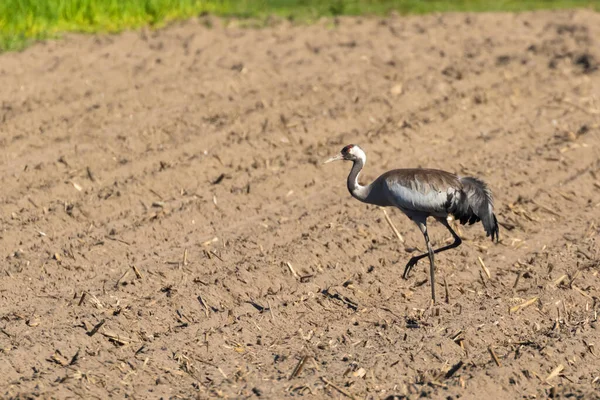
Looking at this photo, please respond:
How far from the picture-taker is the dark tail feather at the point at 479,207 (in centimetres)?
900

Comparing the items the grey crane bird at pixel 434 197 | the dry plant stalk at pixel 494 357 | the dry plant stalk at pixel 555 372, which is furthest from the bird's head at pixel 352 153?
the dry plant stalk at pixel 555 372

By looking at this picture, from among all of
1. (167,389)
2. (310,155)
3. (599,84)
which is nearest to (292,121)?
(310,155)

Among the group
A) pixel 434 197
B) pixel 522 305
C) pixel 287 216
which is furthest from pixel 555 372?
pixel 287 216

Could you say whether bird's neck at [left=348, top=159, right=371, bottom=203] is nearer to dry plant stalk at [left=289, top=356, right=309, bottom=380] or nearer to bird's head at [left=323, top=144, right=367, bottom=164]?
bird's head at [left=323, top=144, right=367, bottom=164]

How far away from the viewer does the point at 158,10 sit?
51.1 ft

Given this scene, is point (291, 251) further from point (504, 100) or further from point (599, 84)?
point (599, 84)

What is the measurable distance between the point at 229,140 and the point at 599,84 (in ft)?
15.8

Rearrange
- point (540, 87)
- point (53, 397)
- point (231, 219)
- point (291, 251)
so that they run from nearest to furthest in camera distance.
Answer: point (53, 397)
point (291, 251)
point (231, 219)
point (540, 87)

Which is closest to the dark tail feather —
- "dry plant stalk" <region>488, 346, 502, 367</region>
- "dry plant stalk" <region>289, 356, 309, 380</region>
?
"dry plant stalk" <region>488, 346, 502, 367</region>

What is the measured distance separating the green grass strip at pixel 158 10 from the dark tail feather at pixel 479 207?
6.85 m

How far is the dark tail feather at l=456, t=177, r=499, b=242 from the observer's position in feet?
29.5

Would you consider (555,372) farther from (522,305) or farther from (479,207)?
(479,207)

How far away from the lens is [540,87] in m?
13.2

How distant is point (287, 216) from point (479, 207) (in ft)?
6.12
